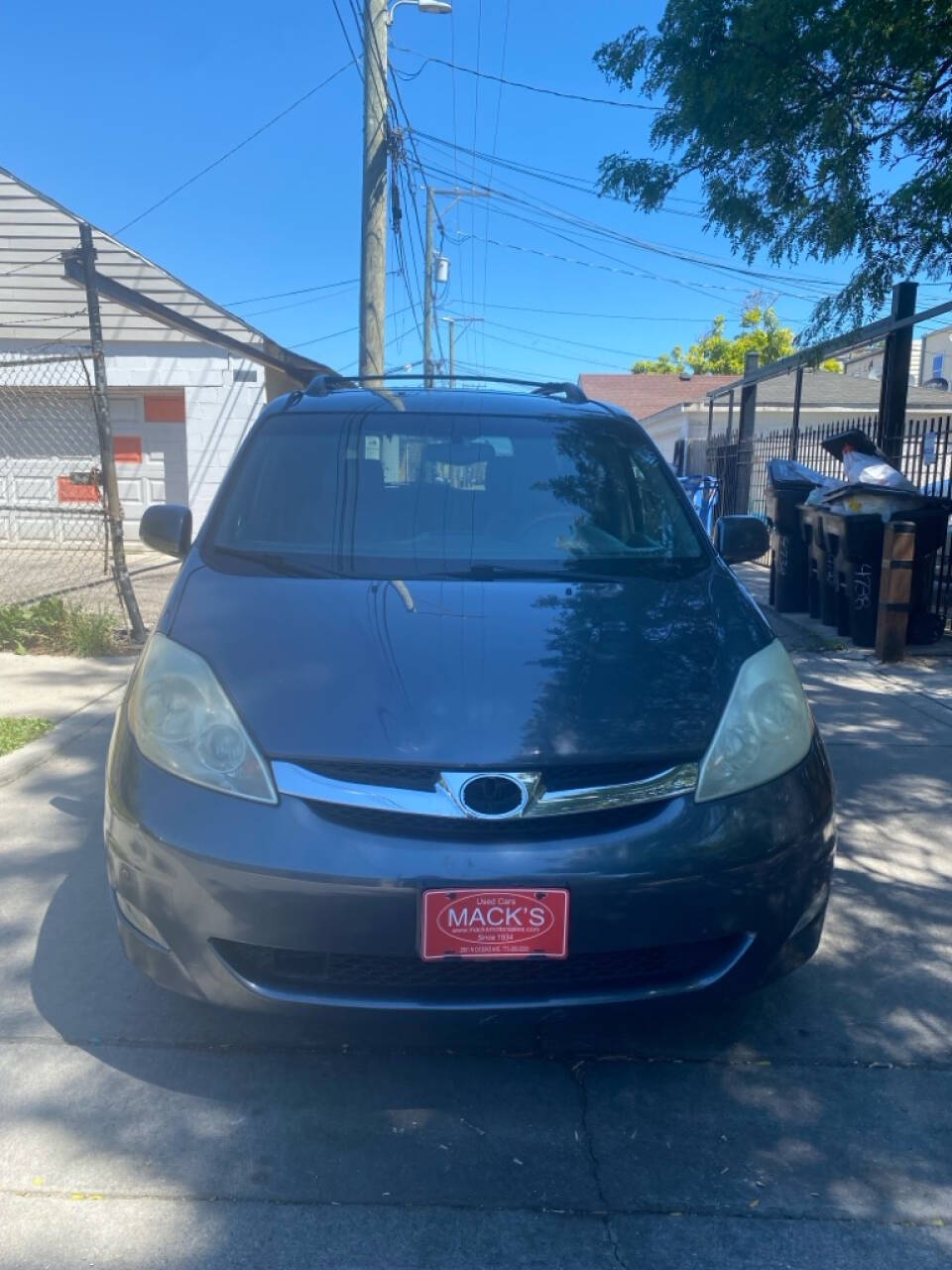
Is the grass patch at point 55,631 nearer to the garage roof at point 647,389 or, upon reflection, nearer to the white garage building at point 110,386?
the white garage building at point 110,386

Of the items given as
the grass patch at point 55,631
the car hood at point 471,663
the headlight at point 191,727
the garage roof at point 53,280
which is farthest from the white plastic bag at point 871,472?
the garage roof at point 53,280

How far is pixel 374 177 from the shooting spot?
498 inches

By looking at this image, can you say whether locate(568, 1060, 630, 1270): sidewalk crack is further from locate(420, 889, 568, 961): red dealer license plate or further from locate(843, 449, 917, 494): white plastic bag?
locate(843, 449, 917, 494): white plastic bag

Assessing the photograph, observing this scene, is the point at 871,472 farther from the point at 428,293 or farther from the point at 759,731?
the point at 428,293

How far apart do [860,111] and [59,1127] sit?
21.8 feet

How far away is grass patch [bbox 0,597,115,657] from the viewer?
7.86m

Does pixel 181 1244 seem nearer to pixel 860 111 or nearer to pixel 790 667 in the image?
pixel 790 667

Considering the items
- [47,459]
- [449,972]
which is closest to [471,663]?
[449,972]

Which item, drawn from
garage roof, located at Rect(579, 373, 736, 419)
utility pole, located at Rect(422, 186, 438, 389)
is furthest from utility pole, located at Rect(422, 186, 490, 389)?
garage roof, located at Rect(579, 373, 736, 419)

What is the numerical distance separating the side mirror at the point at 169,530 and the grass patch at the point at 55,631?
371 cm

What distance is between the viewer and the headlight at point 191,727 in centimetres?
269

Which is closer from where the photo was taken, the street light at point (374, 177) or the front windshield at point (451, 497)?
the front windshield at point (451, 497)

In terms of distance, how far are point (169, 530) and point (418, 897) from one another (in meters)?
2.35

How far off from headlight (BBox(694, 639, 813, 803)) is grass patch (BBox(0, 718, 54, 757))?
387 centimetres
